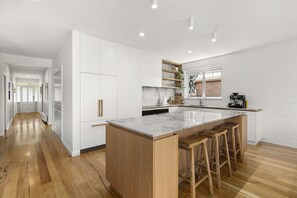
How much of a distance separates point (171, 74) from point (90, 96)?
3545 millimetres

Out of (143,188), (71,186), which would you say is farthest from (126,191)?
(71,186)

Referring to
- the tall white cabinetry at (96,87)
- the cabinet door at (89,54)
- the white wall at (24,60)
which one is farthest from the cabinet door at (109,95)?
the white wall at (24,60)

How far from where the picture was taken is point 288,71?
Answer: 3.44m

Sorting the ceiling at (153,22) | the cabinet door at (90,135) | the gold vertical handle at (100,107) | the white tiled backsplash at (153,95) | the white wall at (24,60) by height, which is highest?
the ceiling at (153,22)

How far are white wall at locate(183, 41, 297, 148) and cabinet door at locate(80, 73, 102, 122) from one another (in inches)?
151

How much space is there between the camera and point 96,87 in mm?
3240

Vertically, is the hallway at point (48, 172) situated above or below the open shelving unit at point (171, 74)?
below

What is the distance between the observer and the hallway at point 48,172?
6.11 feet

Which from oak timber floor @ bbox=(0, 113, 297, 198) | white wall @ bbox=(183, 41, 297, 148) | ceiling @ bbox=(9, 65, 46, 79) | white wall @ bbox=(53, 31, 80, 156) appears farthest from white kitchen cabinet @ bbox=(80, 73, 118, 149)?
ceiling @ bbox=(9, 65, 46, 79)

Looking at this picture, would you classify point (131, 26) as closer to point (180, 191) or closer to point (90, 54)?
point (90, 54)

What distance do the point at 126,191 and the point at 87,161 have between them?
150 cm

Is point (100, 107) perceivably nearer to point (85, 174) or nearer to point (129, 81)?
point (129, 81)

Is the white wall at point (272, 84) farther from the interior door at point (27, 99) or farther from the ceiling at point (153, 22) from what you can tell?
the interior door at point (27, 99)

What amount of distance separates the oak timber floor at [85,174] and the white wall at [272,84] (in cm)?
50
